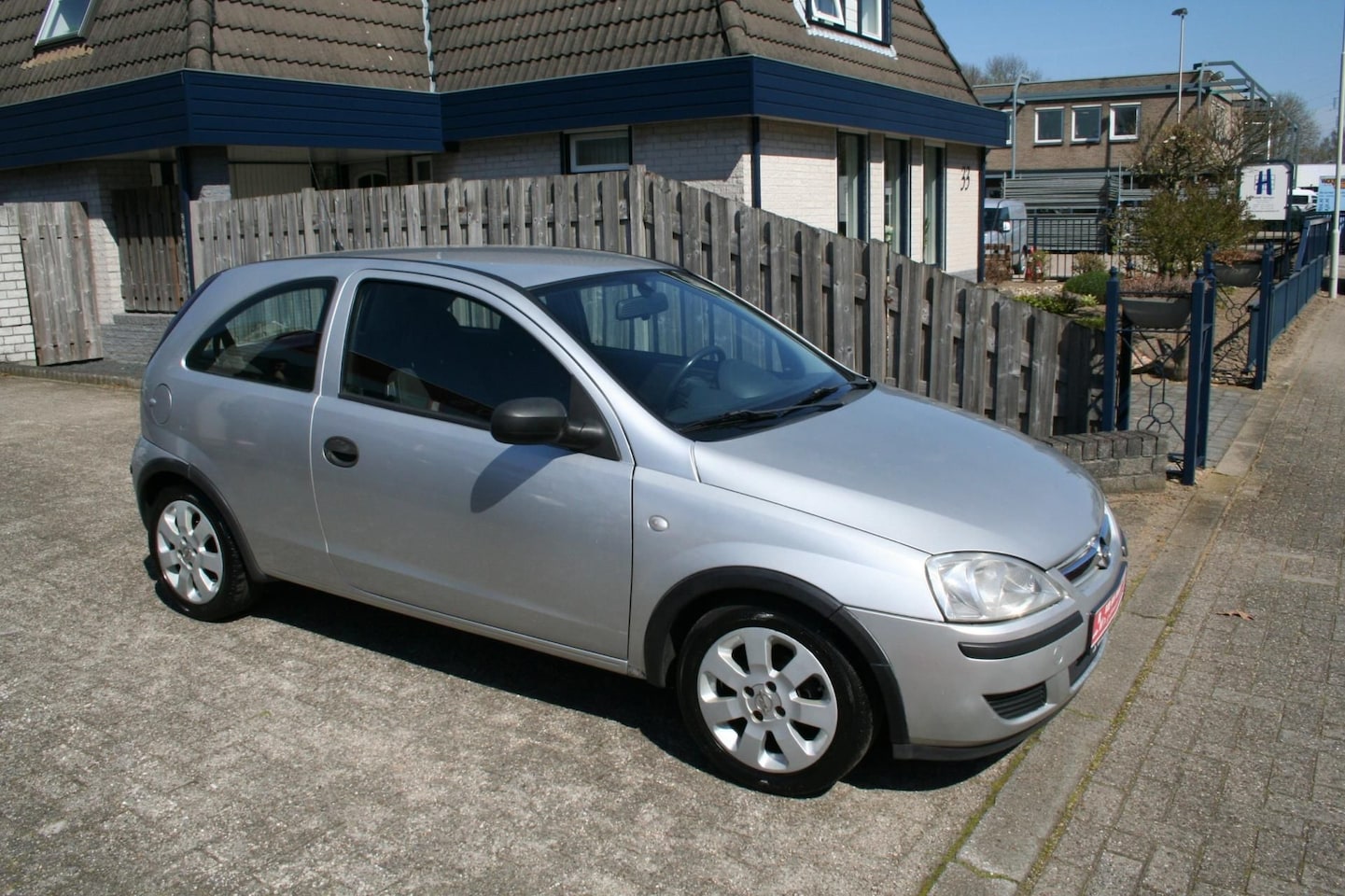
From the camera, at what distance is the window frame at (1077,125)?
50469 mm

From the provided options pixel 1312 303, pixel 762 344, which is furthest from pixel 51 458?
pixel 1312 303

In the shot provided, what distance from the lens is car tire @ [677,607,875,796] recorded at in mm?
3666

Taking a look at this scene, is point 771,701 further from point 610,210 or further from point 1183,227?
point 1183,227

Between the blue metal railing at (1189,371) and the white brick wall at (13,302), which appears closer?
the blue metal railing at (1189,371)

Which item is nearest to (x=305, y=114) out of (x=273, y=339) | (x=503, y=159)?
(x=503, y=159)

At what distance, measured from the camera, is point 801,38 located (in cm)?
1359

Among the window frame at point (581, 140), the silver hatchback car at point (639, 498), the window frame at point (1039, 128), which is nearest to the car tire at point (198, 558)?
the silver hatchback car at point (639, 498)

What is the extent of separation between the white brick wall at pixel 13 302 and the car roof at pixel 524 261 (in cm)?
A: 988

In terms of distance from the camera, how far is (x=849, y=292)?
7.83 m

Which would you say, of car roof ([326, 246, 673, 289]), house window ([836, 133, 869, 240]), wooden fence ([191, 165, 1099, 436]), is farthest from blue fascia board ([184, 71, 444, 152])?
car roof ([326, 246, 673, 289])

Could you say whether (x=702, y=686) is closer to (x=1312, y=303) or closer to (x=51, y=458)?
(x=51, y=458)

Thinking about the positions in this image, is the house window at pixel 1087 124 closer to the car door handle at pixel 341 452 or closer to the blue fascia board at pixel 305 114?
the blue fascia board at pixel 305 114

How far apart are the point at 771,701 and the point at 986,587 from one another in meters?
0.77

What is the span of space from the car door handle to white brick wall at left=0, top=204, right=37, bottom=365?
10442 millimetres
